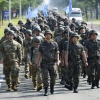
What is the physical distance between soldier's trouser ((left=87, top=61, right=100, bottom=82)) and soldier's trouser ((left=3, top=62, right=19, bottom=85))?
2.24m

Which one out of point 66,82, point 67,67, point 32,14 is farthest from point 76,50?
point 32,14

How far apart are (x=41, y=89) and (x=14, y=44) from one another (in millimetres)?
1628

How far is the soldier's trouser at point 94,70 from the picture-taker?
48.5 feet

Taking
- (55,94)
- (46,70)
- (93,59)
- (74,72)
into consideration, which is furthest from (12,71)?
(93,59)

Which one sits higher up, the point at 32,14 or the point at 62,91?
the point at 32,14

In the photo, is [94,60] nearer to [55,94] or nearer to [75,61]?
[75,61]

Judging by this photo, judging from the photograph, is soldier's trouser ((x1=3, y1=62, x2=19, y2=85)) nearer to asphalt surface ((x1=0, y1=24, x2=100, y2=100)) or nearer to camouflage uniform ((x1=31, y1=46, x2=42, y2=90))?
asphalt surface ((x1=0, y1=24, x2=100, y2=100))

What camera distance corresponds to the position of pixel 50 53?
527 inches

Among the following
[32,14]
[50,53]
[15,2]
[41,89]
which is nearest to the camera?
[50,53]

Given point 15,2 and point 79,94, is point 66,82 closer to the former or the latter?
point 79,94

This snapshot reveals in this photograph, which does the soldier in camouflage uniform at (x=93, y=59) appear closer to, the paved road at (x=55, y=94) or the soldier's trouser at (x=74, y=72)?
the paved road at (x=55, y=94)

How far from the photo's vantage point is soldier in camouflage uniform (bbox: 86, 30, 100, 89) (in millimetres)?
14750

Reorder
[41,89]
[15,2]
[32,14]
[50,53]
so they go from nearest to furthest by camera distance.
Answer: [50,53] → [41,89] → [32,14] → [15,2]

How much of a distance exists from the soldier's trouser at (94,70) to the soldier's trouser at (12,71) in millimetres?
2244
